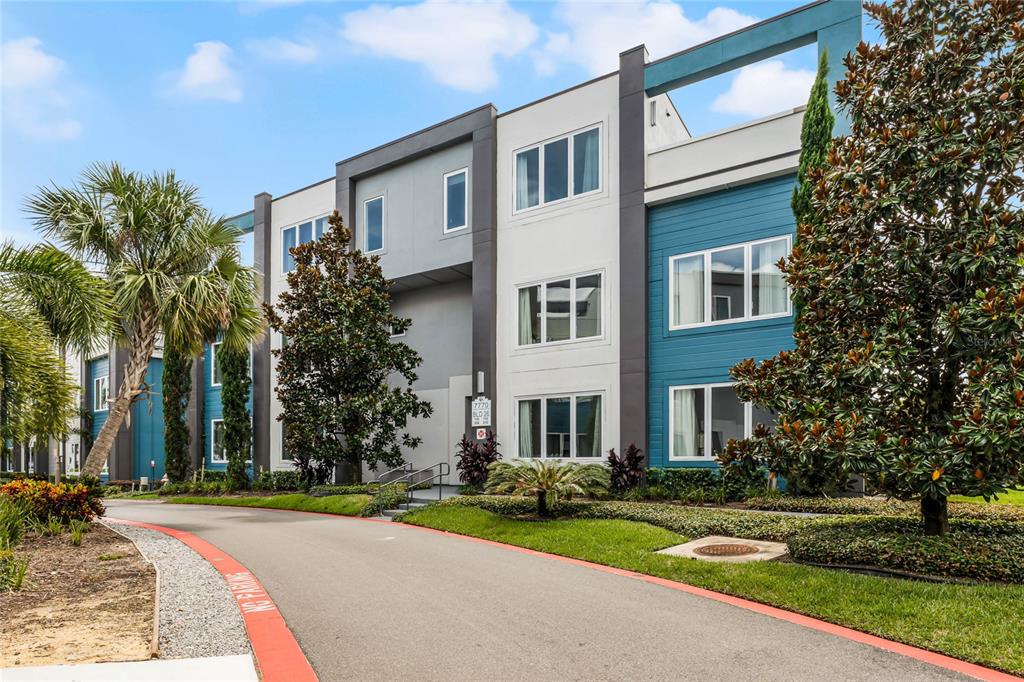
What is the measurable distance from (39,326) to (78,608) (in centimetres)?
582

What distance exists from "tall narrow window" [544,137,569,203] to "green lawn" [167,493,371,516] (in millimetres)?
8641

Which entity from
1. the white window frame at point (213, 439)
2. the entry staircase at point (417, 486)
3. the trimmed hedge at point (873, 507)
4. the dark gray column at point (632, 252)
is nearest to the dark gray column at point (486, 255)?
the entry staircase at point (417, 486)

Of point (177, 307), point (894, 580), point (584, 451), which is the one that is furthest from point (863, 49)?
point (177, 307)

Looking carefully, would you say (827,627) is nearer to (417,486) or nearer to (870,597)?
(870,597)

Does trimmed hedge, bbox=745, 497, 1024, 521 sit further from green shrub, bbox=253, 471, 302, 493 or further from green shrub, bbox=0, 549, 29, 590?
green shrub, bbox=253, 471, 302, 493

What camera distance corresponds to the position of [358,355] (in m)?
19.3

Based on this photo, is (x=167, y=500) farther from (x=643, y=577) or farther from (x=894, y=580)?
(x=894, y=580)

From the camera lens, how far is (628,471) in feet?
55.5

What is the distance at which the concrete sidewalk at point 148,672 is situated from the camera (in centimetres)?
527

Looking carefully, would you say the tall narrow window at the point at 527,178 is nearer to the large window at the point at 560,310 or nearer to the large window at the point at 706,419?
the large window at the point at 560,310

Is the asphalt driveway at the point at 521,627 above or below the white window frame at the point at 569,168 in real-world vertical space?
below

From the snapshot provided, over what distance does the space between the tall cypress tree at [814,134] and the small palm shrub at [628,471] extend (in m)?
5.92

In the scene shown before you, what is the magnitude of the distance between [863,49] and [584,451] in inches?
438

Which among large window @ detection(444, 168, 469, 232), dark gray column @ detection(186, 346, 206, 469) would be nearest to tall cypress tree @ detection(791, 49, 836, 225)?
large window @ detection(444, 168, 469, 232)
